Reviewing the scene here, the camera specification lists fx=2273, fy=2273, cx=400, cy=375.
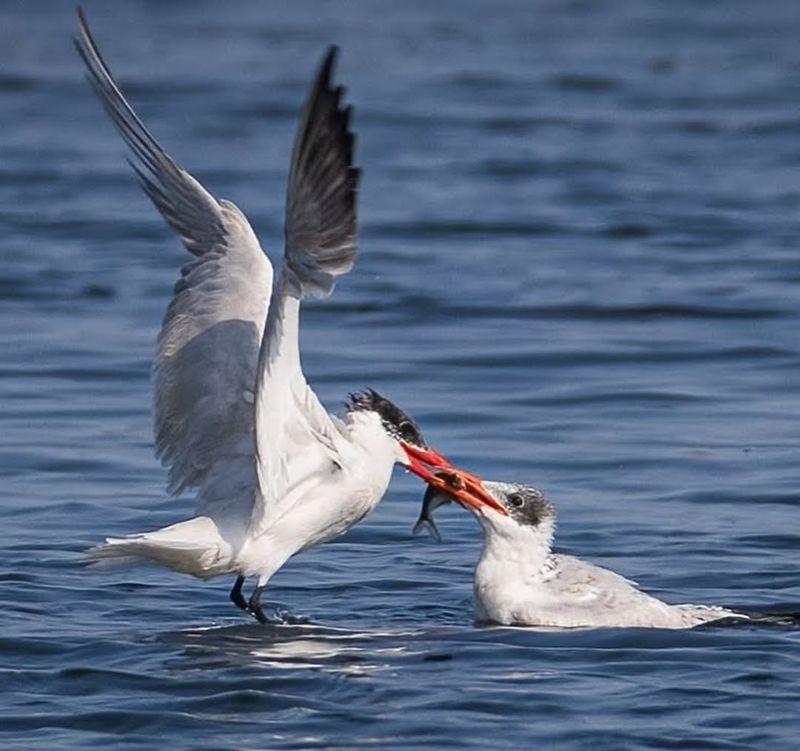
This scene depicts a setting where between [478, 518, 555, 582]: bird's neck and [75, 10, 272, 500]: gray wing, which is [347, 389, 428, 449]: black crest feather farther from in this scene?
[478, 518, 555, 582]: bird's neck

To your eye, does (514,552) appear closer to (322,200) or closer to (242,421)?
(242,421)

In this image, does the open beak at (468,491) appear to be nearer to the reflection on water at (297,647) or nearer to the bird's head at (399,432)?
the bird's head at (399,432)

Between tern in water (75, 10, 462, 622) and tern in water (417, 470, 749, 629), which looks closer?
tern in water (75, 10, 462, 622)

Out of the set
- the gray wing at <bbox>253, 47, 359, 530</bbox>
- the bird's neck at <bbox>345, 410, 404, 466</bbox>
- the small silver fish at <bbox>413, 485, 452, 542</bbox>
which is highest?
the gray wing at <bbox>253, 47, 359, 530</bbox>

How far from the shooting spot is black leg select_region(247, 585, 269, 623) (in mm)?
9820

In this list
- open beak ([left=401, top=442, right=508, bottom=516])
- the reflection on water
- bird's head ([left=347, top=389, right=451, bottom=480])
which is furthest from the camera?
bird's head ([left=347, top=389, right=451, bottom=480])

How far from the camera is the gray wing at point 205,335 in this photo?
32.6 ft

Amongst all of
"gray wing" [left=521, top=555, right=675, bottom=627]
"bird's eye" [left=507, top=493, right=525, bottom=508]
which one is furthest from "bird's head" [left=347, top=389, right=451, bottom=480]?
"gray wing" [left=521, top=555, right=675, bottom=627]

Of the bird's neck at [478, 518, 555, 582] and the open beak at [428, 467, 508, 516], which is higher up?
the open beak at [428, 467, 508, 516]

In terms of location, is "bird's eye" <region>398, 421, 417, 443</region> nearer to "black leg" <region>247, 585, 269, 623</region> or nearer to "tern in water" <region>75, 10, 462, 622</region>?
"tern in water" <region>75, 10, 462, 622</region>

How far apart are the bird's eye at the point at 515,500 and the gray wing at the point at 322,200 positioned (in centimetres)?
153

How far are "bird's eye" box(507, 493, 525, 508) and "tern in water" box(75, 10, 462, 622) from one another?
0.39m

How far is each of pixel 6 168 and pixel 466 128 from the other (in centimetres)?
569

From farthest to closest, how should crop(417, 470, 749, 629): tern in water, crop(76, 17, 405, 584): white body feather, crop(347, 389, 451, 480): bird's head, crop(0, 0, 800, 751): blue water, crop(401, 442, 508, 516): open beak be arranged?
1. crop(347, 389, 451, 480): bird's head
2. crop(401, 442, 508, 516): open beak
3. crop(417, 470, 749, 629): tern in water
4. crop(76, 17, 405, 584): white body feather
5. crop(0, 0, 800, 751): blue water
